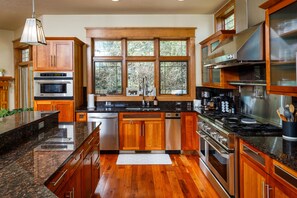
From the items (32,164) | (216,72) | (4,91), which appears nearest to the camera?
(32,164)

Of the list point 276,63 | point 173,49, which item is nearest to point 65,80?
point 173,49

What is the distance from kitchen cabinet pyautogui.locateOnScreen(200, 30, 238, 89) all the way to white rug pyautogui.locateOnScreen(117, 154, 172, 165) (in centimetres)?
163

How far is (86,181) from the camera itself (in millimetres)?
2707

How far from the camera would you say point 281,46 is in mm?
2361

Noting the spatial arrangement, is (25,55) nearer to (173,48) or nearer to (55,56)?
(55,56)

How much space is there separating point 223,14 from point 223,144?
3.13 m

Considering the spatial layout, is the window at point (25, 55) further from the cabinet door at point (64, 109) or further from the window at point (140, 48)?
the window at point (140, 48)

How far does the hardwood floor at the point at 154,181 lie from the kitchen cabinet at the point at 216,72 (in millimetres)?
1488

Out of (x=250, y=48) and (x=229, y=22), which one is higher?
(x=229, y=22)

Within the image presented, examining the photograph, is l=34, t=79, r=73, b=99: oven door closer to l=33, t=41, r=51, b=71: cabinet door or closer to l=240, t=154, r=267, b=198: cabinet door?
l=33, t=41, r=51, b=71: cabinet door

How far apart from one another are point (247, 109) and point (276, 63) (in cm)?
167

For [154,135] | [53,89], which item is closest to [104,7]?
[53,89]

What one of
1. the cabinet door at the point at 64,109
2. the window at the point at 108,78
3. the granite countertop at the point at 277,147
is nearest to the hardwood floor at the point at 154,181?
the cabinet door at the point at 64,109

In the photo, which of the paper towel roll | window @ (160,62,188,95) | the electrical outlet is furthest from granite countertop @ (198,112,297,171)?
the paper towel roll
